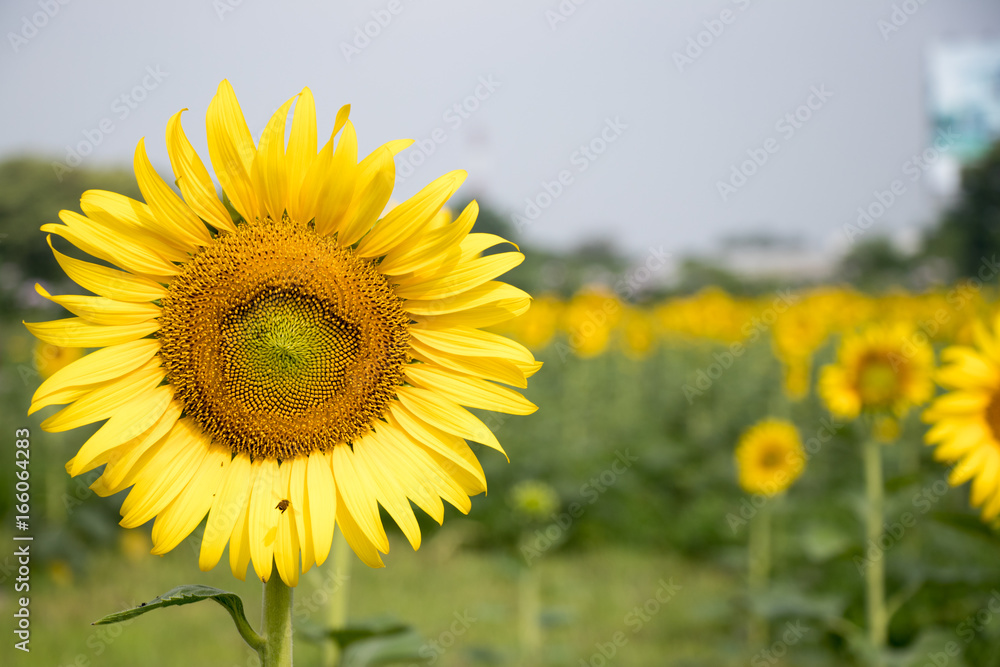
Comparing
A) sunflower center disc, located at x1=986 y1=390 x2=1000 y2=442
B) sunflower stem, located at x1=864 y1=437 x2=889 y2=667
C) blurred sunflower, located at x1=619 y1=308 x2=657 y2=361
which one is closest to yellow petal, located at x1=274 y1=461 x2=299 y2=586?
sunflower center disc, located at x1=986 y1=390 x2=1000 y2=442

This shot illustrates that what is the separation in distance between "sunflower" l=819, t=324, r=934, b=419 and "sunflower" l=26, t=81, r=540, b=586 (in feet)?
8.41

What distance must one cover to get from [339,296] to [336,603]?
96cm

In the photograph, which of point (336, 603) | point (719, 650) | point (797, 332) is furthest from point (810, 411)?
point (336, 603)

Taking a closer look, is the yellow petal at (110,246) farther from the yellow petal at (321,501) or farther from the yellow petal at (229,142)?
the yellow petal at (321,501)

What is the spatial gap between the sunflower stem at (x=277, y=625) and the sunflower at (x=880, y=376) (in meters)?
2.77

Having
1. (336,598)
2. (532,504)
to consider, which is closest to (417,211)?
(336,598)

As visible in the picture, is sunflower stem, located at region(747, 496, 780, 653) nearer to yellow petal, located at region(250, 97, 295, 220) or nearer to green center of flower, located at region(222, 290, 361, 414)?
green center of flower, located at region(222, 290, 361, 414)

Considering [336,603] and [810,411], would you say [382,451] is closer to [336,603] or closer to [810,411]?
[336,603]

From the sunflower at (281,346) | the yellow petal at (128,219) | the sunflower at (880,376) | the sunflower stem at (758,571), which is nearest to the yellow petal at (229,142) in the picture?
the sunflower at (281,346)

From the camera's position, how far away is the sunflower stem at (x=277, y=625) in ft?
3.08

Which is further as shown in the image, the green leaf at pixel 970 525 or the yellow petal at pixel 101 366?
the green leaf at pixel 970 525

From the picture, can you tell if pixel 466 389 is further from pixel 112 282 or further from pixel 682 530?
Result: pixel 682 530

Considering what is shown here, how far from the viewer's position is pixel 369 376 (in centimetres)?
112

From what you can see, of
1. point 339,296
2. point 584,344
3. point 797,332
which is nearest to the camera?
point 339,296
